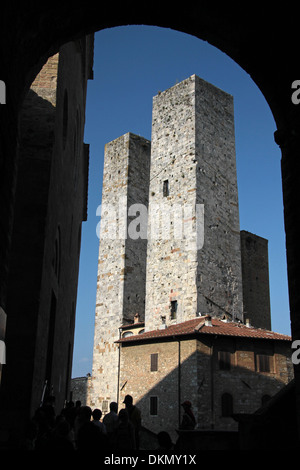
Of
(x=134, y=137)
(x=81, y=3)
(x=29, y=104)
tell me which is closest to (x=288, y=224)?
(x=81, y=3)

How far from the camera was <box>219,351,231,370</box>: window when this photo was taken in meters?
18.3

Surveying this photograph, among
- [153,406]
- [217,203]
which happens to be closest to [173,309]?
[153,406]

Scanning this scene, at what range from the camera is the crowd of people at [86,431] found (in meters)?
3.24

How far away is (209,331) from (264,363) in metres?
3.07

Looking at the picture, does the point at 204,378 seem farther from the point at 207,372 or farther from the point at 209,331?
the point at 209,331

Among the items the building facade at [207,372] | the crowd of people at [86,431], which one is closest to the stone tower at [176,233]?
the building facade at [207,372]

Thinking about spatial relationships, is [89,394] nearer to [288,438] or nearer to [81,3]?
[288,438]

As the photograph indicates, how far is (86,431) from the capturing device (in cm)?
328

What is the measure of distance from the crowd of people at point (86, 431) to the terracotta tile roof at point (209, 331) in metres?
10.2

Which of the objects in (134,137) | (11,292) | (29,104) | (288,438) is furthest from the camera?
(134,137)

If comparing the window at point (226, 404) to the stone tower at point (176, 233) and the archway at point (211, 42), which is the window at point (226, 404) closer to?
the stone tower at point (176, 233)

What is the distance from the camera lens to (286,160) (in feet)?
16.8

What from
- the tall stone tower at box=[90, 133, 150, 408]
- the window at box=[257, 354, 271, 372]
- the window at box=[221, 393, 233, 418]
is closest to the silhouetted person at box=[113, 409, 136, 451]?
the window at box=[221, 393, 233, 418]

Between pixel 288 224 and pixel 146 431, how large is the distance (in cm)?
1353
